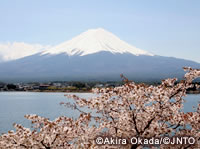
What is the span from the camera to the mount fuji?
12662 centimetres

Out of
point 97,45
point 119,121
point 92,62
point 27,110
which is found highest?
point 97,45

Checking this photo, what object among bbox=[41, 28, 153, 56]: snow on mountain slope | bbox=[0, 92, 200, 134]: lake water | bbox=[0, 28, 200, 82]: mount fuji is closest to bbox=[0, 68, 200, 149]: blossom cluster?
bbox=[0, 92, 200, 134]: lake water

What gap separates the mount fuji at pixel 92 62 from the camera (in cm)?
12662

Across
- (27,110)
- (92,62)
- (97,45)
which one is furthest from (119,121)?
(97,45)

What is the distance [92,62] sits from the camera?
140 m

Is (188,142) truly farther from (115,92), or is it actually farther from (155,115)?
(115,92)

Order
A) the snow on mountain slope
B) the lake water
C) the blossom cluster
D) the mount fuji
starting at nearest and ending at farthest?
the blossom cluster, the lake water, the mount fuji, the snow on mountain slope

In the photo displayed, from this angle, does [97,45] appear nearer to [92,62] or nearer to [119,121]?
[92,62]

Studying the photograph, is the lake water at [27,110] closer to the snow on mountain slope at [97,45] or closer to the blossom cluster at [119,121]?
the blossom cluster at [119,121]

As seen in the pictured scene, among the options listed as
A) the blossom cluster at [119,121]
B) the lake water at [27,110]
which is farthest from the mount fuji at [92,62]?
the blossom cluster at [119,121]

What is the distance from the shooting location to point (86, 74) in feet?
409

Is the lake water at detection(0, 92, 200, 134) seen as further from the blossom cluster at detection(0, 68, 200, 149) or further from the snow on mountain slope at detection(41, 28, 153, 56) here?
the snow on mountain slope at detection(41, 28, 153, 56)

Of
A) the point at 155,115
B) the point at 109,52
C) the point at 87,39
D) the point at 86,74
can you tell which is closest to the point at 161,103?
the point at 155,115

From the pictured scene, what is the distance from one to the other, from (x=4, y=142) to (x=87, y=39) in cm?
15069
